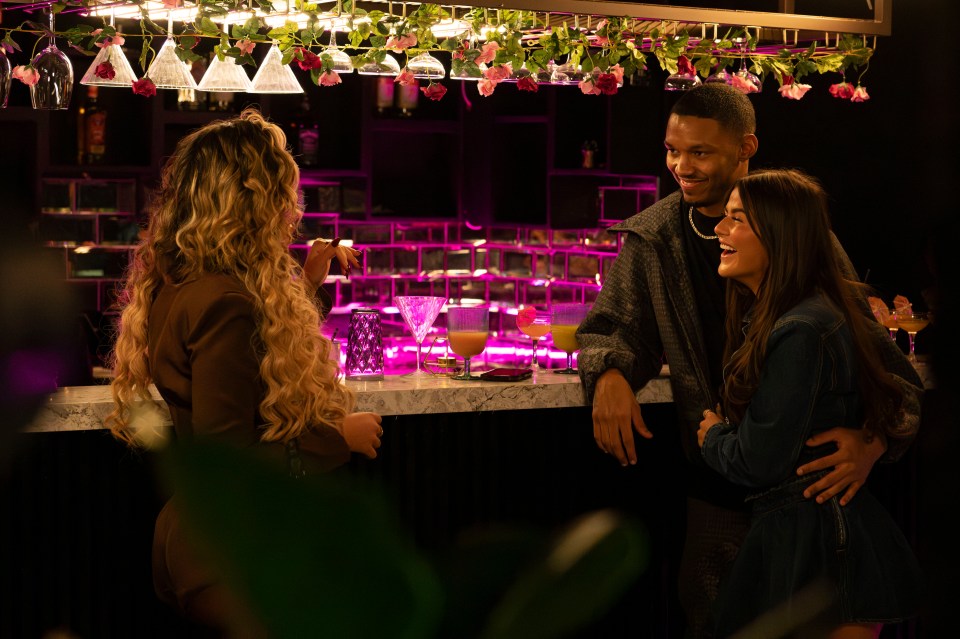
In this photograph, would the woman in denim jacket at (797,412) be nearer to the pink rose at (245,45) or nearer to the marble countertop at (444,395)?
the marble countertop at (444,395)

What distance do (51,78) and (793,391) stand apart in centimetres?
232

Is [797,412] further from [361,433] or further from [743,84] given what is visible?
[743,84]

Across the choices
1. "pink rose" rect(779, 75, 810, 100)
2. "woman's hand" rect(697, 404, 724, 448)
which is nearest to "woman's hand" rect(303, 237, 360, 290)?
"woman's hand" rect(697, 404, 724, 448)

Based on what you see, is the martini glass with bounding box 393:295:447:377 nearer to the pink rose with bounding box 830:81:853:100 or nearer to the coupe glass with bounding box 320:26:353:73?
the coupe glass with bounding box 320:26:353:73

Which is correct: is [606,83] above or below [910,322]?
above

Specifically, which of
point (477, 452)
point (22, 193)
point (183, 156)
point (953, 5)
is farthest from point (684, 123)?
point (953, 5)

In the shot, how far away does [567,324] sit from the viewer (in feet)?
11.4

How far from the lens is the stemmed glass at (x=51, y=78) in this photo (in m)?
3.27

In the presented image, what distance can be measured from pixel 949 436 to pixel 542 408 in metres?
2.87

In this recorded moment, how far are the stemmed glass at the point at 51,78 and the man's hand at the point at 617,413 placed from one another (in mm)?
1786

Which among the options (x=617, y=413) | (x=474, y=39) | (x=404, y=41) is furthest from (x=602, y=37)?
(x=617, y=413)

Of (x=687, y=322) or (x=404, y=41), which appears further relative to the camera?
(x=404, y=41)

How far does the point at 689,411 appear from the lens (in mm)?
3039

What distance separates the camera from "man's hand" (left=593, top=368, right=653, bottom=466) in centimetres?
308
